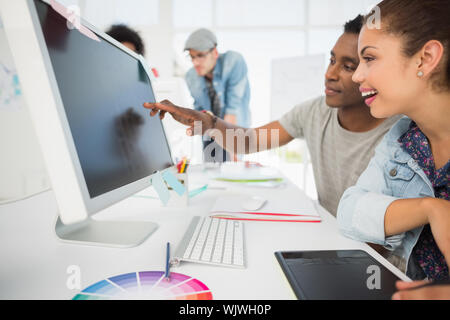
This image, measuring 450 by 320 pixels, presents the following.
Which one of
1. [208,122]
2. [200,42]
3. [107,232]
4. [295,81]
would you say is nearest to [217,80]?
[200,42]

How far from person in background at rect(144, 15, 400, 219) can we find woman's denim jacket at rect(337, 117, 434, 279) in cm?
26

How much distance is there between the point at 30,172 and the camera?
56.4 inches

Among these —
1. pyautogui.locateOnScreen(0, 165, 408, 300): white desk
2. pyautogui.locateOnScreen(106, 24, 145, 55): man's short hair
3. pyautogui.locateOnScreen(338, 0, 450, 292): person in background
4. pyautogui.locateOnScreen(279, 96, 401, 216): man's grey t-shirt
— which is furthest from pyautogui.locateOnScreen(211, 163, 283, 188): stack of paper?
pyautogui.locateOnScreen(106, 24, 145, 55): man's short hair

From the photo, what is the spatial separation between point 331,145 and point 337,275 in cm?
78

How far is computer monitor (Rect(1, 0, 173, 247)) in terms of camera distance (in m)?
0.38

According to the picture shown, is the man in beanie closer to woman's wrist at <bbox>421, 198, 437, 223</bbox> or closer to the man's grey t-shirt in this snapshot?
the man's grey t-shirt

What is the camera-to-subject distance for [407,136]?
2.41 feet

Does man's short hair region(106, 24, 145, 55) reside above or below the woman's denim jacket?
above

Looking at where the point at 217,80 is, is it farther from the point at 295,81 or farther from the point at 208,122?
the point at 208,122

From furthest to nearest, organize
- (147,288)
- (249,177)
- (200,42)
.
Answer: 1. (200,42)
2. (249,177)
3. (147,288)

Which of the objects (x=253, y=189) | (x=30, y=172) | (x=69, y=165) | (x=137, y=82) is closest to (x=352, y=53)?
(x=253, y=189)

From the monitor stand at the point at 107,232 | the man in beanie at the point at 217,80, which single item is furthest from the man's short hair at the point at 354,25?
the man in beanie at the point at 217,80

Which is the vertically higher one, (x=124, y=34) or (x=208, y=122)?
(x=124, y=34)
